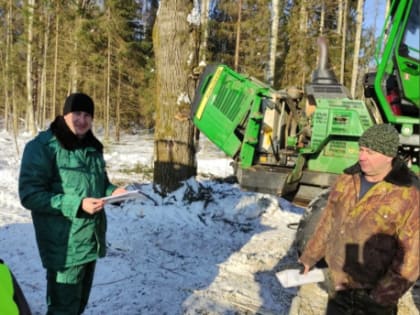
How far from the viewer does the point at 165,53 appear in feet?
21.0

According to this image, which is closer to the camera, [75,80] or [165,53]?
[165,53]

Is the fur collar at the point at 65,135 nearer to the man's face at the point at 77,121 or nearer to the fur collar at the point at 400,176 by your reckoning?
the man's face at the point at 77,121

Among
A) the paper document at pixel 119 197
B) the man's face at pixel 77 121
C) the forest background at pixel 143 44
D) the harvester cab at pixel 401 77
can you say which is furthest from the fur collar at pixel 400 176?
the forest background at pixel 143 44

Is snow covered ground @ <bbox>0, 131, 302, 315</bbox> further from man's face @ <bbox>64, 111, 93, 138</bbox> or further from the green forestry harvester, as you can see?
man's face @ <bbox>64, 111, 93, 138</bbox>

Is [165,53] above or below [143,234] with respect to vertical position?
above

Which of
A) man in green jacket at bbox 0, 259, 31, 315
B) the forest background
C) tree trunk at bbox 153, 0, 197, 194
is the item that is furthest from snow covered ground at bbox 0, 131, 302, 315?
the forest background

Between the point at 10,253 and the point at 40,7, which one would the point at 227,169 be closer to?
the point at 10,253

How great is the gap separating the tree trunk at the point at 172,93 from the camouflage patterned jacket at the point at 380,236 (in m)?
4.22

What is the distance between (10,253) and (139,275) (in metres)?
1.42

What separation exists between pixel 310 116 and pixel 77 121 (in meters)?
3.43

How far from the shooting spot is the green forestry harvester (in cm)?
450

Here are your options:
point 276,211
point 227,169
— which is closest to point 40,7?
point 227,169

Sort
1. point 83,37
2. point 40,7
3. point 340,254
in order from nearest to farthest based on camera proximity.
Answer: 1. point 340,254
2. point 83,37
3. point 40,7

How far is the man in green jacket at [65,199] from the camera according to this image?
245 centimetres
